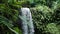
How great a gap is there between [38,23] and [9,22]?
10.0 ft

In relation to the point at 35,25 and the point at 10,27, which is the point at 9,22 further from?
the point at 35,25

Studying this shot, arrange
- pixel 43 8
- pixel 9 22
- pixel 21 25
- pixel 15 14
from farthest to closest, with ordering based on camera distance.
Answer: pixel 43 8
pixel 21 25
pixel 15 14
pixel 9 22

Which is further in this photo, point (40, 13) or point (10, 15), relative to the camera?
point (40, 13)

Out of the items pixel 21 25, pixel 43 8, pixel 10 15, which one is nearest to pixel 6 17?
pixel 10 15

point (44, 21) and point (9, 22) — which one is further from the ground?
point (9, 22)

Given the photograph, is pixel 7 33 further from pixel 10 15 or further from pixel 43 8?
pixel 43 8

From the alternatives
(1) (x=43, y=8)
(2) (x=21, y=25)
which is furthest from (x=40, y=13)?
(2) (x=21, y=25)

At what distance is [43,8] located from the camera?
10047 mm

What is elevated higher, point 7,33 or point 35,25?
point 7,33

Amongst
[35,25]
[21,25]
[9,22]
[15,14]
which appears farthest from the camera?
[35,25]

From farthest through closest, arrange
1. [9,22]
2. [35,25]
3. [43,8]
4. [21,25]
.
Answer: [43,8], [35,25], [21,25], [9,22]

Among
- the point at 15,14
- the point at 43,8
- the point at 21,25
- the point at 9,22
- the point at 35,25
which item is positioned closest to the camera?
the point at 9,22

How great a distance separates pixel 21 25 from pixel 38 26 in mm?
1460

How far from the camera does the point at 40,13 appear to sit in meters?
9.80
